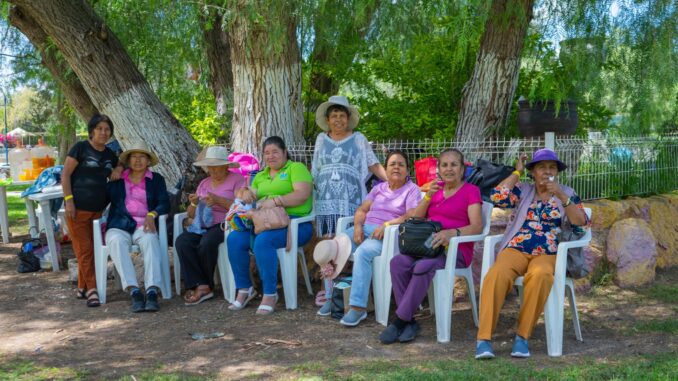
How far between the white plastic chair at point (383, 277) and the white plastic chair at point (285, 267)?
70cm

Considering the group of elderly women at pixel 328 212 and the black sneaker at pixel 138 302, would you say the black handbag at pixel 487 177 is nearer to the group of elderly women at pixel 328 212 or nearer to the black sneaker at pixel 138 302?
the group of elderly women at pixel 328 212

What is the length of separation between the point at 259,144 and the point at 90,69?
186 centimetres

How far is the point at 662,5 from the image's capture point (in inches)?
221

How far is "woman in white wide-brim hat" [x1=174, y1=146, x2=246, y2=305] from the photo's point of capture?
5.82 metres

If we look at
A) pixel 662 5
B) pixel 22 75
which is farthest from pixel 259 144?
pixel 22 75

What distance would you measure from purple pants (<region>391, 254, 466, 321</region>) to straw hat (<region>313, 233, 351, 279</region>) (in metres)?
0.58

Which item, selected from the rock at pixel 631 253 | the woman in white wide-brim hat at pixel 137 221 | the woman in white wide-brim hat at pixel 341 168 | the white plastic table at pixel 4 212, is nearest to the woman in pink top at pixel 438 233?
the woman in white wide-brim hat at pixel 341 168

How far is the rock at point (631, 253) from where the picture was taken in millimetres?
6133

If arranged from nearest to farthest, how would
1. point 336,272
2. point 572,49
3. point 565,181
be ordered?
point 336,272
point 572,49
point 565,181

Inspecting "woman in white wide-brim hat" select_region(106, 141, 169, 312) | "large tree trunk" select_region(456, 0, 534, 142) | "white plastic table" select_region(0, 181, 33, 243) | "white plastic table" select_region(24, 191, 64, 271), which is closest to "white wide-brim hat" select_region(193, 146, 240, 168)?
"woman in white wide-brim hat" select_region(106, 141, 169, 312)

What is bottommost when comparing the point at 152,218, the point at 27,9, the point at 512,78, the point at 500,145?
the point at 152,218

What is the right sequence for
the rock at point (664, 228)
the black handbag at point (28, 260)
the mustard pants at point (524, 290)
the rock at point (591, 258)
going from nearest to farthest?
the mustard pants at point (524, 290), the rock at point (591, 258), the rock at point (664, 228), the black handbag at point (28, 260)

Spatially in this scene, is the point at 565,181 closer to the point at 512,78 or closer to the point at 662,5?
the point at 512,78

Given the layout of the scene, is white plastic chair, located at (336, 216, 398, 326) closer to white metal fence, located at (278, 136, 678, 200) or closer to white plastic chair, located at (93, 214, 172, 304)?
white metal fence, located at (278, 136, 678, 200)
